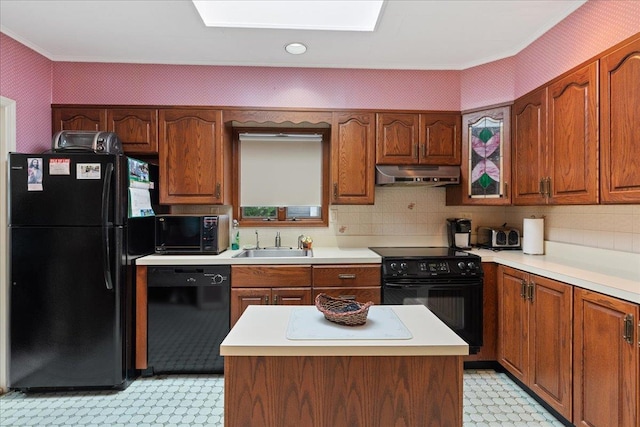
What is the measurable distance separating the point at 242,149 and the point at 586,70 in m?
2.61

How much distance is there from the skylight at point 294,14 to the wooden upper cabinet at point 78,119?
4.15 feet

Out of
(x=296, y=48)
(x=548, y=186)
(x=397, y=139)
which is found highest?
(x=296, y=48)

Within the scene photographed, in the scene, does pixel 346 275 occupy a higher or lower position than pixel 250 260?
lower

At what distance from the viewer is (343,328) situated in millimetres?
1199

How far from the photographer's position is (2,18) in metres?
2.24

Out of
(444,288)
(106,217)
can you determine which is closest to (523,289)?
(444,288)

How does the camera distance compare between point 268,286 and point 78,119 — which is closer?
point 268,286

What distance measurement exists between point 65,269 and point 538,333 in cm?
312

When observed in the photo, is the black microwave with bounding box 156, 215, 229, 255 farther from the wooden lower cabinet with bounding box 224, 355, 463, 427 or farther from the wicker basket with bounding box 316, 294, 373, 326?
the wooden lower cabinet with bounding box 224, 355, 463, 427

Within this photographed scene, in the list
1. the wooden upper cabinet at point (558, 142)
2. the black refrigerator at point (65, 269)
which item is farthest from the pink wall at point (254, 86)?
the black refrigerator at point (65, 269)

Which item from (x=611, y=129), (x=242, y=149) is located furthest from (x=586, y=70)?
(x=242, y=149)

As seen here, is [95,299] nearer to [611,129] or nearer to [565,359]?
[565,359]

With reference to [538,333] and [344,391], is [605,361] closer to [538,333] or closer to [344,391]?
[538,333]

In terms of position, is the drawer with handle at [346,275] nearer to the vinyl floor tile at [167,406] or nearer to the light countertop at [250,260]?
the light countertop at [250,260]
